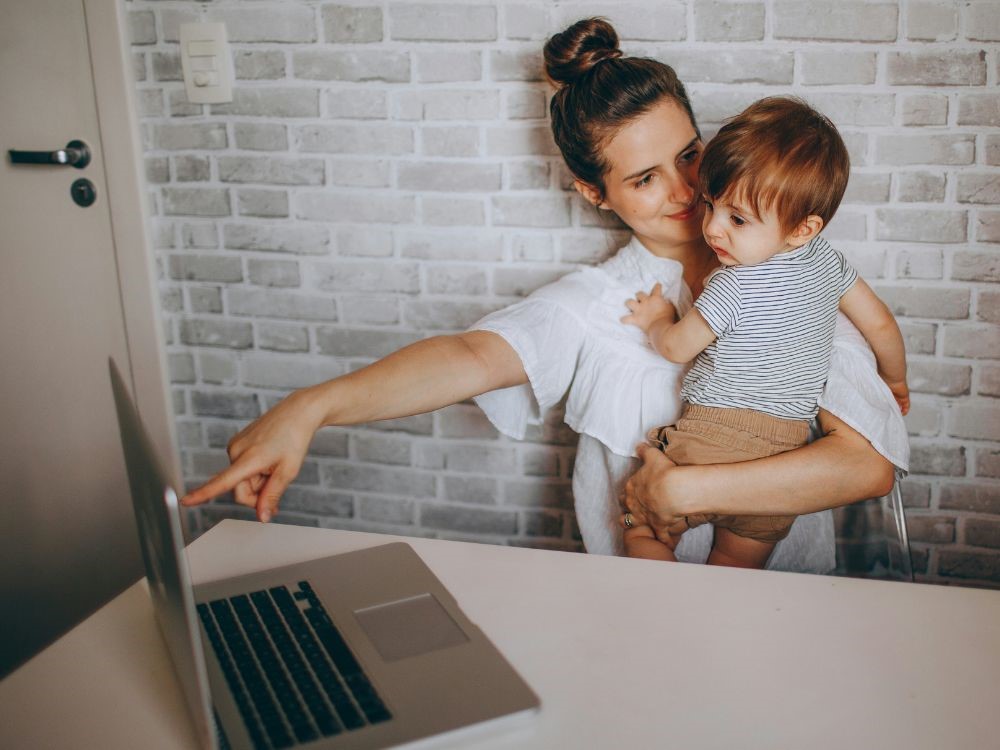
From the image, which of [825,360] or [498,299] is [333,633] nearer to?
[825,360]

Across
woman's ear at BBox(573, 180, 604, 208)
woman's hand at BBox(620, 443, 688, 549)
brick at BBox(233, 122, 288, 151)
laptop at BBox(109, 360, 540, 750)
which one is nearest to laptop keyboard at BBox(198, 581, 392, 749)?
laptop at BBox(109, 360, 540, 750)

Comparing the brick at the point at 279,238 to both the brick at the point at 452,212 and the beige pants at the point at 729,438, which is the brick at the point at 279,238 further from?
the beige pants at the point at 729,438

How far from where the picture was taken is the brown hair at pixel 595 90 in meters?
1.51

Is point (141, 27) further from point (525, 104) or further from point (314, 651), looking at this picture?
point (314, 651)

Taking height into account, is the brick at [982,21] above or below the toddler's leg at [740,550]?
above

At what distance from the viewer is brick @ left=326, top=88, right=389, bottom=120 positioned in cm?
193

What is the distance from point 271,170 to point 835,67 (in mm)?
1328

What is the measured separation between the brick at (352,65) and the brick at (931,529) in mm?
1574

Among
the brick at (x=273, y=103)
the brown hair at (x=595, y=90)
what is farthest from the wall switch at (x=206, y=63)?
the brown hair at (x=595, y=90)

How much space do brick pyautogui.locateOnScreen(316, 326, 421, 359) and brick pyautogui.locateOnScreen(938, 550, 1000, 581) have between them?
1.37 metres

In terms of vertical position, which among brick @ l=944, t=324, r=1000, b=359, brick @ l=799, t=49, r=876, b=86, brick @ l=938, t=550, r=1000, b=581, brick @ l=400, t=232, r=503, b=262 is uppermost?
brick @ l=799, t=49, r=876, b=86

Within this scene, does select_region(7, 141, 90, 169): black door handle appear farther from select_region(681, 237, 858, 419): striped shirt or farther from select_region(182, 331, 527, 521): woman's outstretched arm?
select_region(681, 237, 858, 419): striped shirt

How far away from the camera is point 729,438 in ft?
4.83

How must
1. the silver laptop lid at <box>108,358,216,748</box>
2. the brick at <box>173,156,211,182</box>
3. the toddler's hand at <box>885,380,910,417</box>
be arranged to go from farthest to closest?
the brick at <box>173,156,211,182</box> → the toddler's hand at <box>885,380,910,417</box> → the silver laptop lid at <box>108,358,216,748</box>
